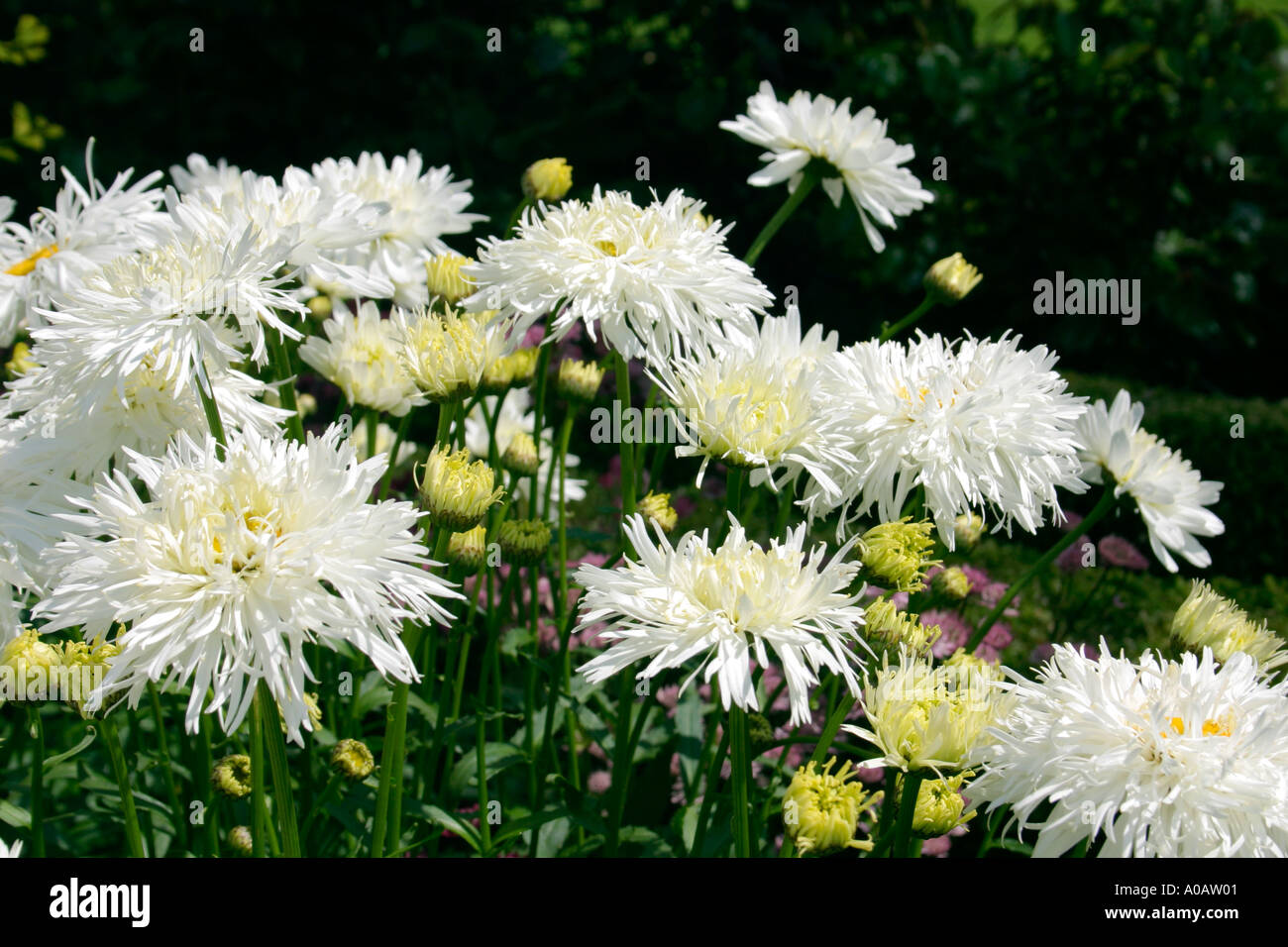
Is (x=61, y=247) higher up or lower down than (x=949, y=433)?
higher up

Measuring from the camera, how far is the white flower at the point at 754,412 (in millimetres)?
1484

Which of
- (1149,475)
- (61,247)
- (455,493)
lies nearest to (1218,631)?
(1149,475)

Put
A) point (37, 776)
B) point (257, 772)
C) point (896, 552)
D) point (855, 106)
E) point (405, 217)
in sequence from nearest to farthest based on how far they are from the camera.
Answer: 1. point (257, 772)
2. point (896, 552)
3. point (37, 776)
4. point (405, 217)
5. point (855, 106)

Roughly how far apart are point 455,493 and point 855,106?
3598 mm

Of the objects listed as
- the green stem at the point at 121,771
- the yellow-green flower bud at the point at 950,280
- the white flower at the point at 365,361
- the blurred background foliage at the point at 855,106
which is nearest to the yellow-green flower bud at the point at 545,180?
the white flower at the point at 365,361

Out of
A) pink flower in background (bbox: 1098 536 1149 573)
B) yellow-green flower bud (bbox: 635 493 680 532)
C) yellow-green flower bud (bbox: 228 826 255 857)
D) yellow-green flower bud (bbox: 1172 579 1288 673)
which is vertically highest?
yellow-green flower bud (bbox: 635 493 680 532)

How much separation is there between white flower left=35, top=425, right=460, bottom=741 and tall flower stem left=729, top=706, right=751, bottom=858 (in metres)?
0.38

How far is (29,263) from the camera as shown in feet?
6.75

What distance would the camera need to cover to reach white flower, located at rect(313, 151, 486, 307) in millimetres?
2082

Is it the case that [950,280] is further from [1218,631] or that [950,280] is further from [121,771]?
[121,771]

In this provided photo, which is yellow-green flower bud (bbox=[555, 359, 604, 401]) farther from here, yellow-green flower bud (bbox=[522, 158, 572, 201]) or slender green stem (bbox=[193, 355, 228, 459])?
slender green stem (bbox=[193, 355, 228, 459])

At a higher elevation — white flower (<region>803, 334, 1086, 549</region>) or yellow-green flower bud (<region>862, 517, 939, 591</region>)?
white flower (<region>803, 334, 1086, 549</region>)

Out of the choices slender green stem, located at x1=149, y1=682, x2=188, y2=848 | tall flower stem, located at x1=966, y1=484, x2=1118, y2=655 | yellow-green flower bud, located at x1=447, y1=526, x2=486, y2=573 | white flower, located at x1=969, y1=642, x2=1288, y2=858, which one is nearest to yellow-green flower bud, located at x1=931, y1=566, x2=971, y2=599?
tall flower stem, located at x1=966, y1=484, x2=1118, y2=655

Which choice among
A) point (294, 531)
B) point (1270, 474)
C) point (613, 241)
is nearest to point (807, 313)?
point (1270, 474)
